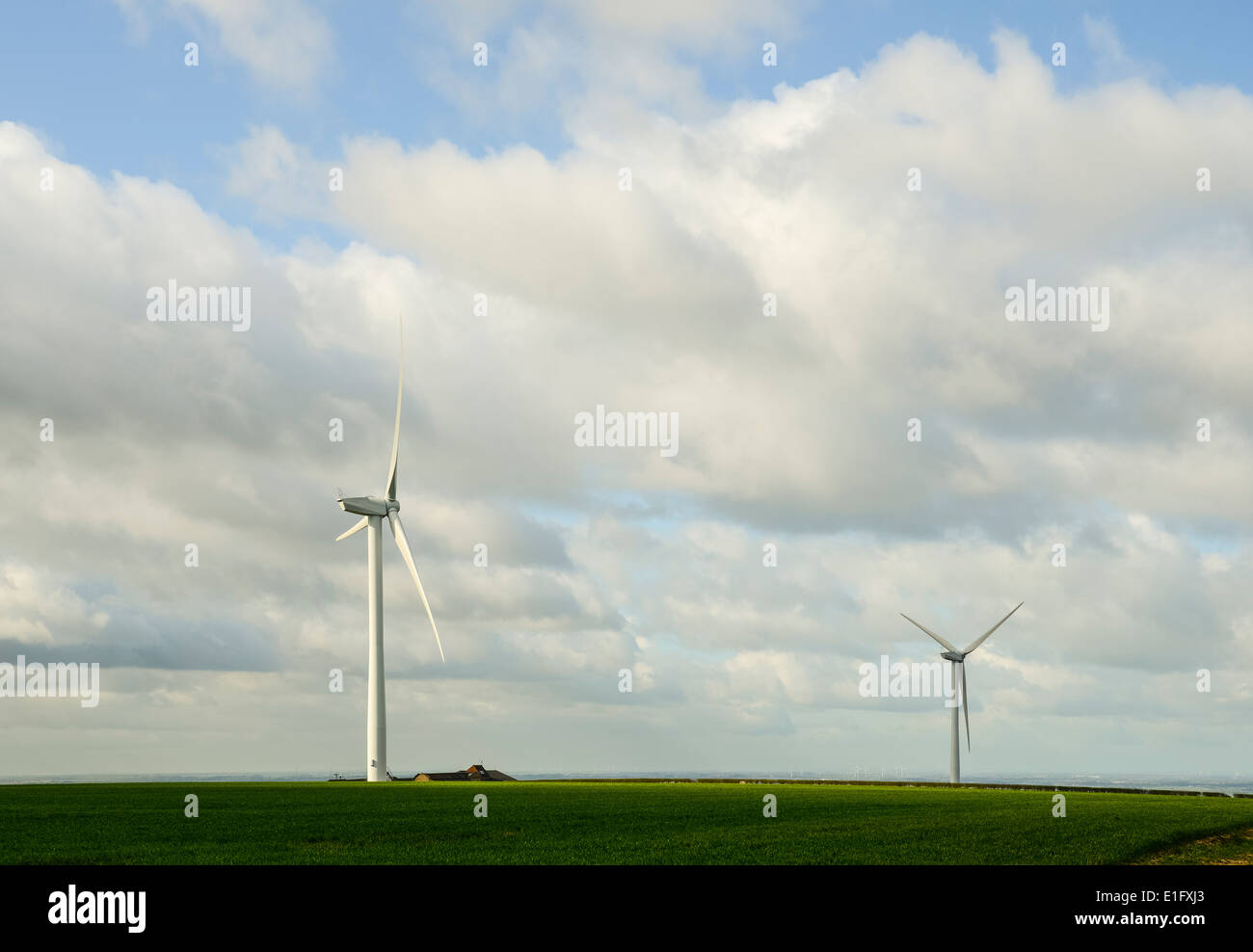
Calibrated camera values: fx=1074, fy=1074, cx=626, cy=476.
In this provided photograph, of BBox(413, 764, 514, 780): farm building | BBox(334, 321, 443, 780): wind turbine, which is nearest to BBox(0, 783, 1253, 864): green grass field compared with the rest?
BBox(334, 321, 443, 780): wind turbine

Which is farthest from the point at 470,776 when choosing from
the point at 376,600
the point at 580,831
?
the point at 580,831

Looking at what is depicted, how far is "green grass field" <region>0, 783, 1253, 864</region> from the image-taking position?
116ft

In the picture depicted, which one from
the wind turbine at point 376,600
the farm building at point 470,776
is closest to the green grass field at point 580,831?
the wind turbine at point 376,600

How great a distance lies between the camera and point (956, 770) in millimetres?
135125

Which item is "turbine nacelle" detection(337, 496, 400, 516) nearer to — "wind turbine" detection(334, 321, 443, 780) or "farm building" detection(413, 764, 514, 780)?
"wind turbine" detection(334, 321, 443, 780)

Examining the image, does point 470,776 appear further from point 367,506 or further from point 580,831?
point 580,831

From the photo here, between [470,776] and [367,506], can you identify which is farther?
[470,776]

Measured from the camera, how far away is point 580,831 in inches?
1781

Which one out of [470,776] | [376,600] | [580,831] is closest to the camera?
[580,831]

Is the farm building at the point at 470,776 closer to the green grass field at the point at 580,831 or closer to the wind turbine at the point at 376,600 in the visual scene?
the wind turbine at the point at 376,600
